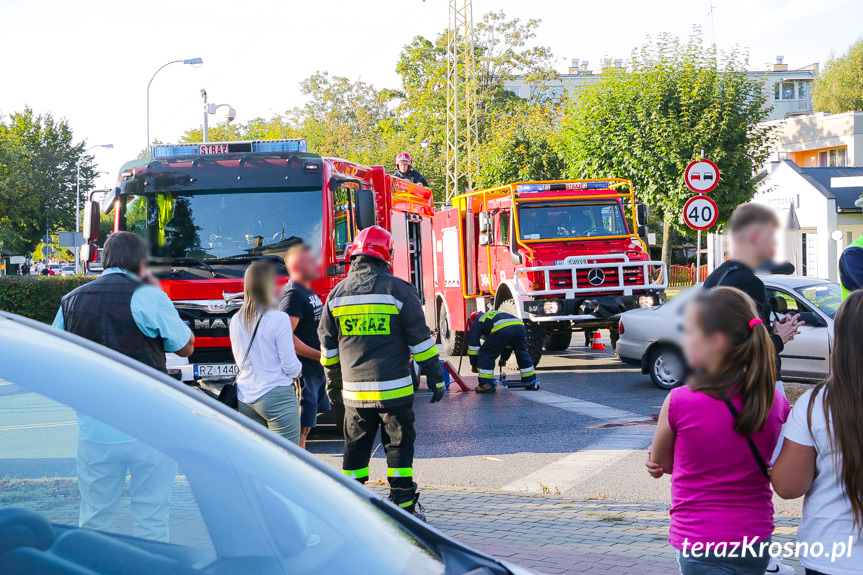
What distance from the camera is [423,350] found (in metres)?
5.50

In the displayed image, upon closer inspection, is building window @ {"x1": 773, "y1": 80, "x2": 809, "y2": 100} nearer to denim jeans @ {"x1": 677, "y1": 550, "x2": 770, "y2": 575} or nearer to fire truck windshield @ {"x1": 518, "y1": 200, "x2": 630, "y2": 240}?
fire truck windshield @ {"x1": 518, "y1": 200, "x2": 630, "y2": 240}

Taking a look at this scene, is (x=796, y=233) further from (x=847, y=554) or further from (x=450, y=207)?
(x=450, y=207)

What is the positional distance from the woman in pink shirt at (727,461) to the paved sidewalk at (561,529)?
1.80 metres

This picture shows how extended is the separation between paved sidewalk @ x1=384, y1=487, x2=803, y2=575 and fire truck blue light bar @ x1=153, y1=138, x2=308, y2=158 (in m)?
4.68

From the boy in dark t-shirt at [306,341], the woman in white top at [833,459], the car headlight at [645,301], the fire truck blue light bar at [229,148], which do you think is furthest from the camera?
the car headlight at [645,301]

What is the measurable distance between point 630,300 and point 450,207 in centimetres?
470

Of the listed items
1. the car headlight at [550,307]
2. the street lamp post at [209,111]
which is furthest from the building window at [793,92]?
the car headlight at [550,307]

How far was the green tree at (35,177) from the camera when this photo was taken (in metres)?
38.2

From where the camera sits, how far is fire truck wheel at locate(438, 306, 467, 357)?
17.0 metres

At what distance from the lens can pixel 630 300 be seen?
14.2m

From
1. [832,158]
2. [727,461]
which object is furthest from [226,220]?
[832,158]

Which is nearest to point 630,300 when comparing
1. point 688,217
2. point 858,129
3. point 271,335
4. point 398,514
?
point 688,217

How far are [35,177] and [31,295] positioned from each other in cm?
2624

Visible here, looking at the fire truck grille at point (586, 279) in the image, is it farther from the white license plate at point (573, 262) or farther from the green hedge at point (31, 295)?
the green hedge at point (31, 295)
